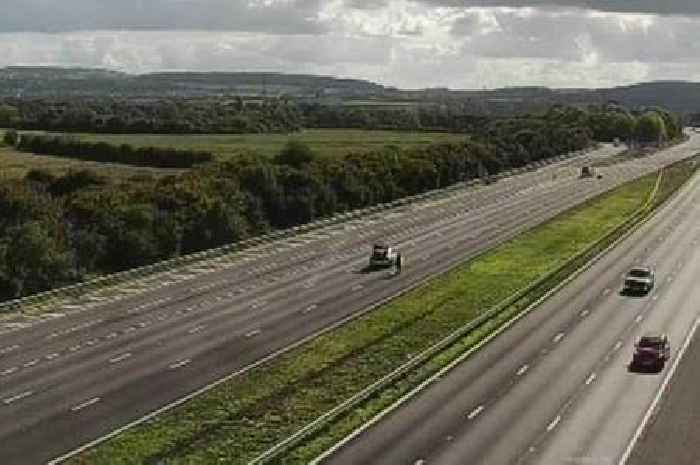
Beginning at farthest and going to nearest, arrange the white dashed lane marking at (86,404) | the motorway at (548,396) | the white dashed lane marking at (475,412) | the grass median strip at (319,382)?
the white dashed lane marking at (86,404) < the white dashed lane marking at (475,412) < the grass median strip at (319,382) < the motorway at (548,396)

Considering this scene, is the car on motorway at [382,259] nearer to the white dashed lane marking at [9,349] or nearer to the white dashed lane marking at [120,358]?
the white dashed lane marking at [120,358]

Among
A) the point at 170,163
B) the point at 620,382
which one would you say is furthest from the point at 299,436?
the point at 170,163

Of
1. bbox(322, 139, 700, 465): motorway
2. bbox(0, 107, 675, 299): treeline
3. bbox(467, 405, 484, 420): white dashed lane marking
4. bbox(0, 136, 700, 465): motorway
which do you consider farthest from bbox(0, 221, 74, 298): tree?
bbox(467, 405, 484, 420): white dashed lane marking

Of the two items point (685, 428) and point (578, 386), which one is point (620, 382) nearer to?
point (578, 386)

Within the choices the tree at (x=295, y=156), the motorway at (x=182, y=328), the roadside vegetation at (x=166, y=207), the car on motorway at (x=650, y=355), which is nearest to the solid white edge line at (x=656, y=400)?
the car on motorway at (x=650, y=355)

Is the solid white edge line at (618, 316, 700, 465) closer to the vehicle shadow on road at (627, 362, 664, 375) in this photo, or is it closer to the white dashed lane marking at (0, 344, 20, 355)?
the vehicle shadow on road at (627, 362, 664, 375)

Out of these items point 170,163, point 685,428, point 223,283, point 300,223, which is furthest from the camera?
point 170,163

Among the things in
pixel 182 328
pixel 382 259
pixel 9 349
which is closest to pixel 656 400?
pixel 182 328
